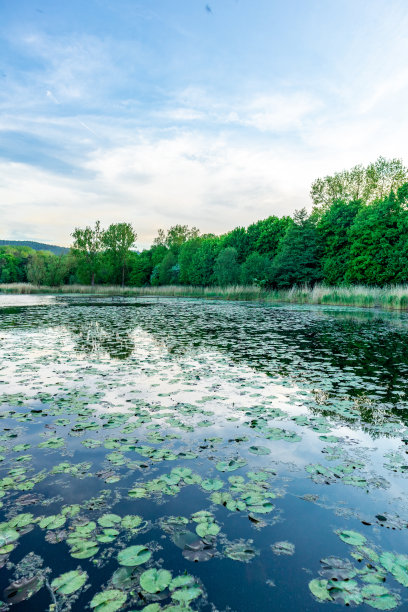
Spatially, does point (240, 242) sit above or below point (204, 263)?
above

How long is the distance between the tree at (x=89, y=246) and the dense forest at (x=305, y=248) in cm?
17

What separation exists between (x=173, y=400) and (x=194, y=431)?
3.33 feet

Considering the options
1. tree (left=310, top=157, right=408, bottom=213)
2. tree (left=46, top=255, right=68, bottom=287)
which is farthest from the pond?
tree (left=46, top=255, right=68, bottom=287)

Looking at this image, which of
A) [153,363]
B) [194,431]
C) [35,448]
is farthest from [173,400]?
[153,363]

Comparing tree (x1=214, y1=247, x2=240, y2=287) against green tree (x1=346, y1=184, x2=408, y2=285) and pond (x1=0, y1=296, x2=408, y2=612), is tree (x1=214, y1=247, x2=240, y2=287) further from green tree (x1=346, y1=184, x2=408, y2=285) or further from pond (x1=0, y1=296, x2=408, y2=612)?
pond (x1=0, y1=296, x2=408, y2=612)

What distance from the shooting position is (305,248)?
37750 mm

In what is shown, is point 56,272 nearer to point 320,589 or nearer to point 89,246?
point 89,246

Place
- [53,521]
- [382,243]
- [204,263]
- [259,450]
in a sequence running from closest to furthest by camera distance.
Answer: [53,521], [259,450], [382,243], [204,263]

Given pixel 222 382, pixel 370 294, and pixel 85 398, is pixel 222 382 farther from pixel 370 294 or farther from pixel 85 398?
pixel 370 294

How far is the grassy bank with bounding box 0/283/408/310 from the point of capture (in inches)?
876

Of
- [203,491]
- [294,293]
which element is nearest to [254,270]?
[294,293]

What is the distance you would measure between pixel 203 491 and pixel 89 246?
6100 cm

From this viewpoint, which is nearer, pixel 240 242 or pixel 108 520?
pixel 108 520

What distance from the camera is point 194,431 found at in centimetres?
358
